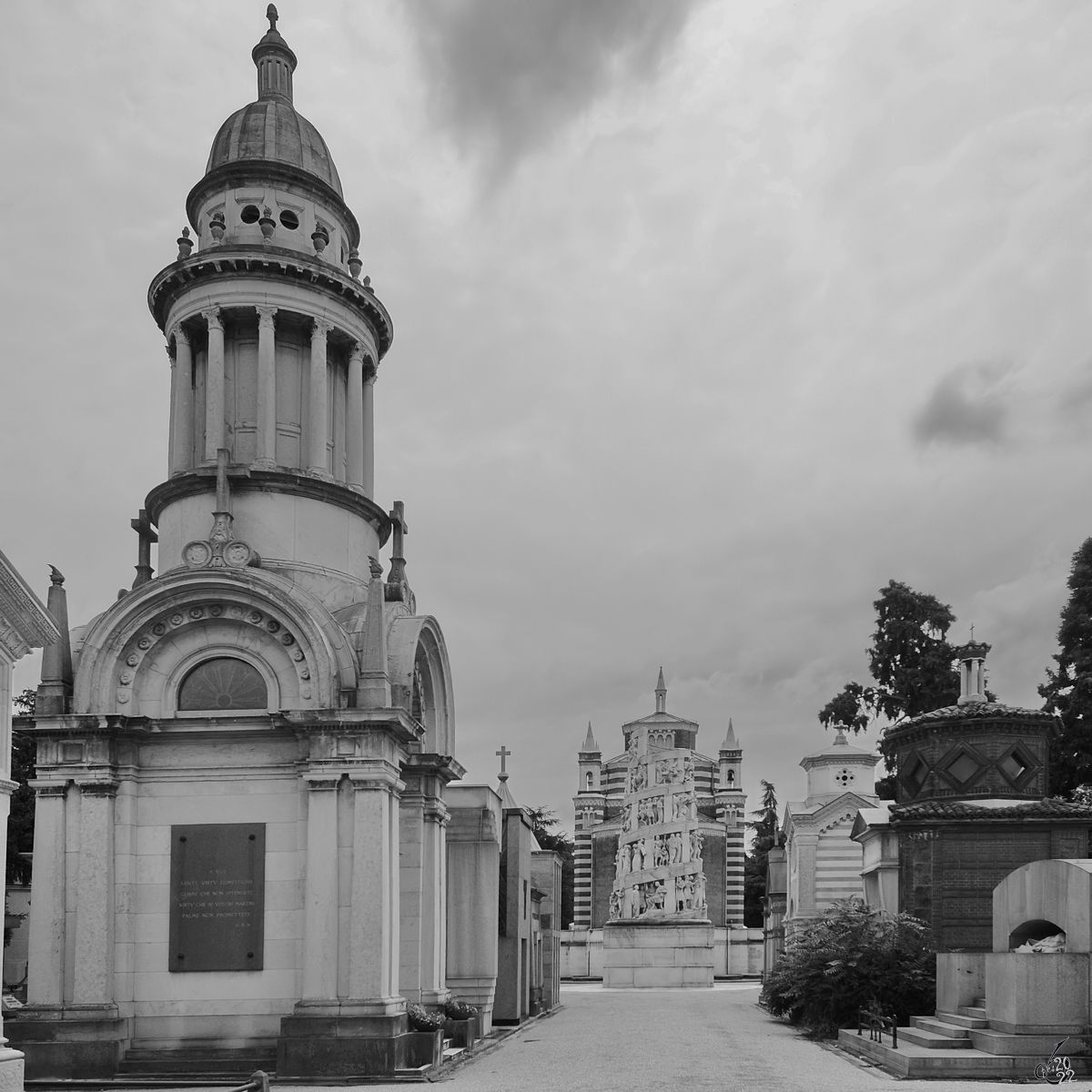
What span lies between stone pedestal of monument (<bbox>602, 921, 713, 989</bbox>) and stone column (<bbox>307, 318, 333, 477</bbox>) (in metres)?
43.8

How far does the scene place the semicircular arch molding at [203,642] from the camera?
22.3 metres

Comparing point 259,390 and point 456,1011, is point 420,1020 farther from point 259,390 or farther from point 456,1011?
point 259,390

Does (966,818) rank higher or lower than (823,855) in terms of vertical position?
higher

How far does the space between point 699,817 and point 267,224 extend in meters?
71.4

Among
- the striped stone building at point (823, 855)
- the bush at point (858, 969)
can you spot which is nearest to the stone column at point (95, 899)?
the bush at point (858, 969)

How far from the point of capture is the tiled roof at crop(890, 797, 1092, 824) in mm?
31062

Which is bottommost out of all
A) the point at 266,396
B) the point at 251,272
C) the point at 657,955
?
the point at 657,955

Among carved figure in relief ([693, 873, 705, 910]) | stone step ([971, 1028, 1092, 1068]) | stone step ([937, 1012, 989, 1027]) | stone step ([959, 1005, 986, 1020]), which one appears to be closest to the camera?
stone step ([971, 1028, 1092, 1068])

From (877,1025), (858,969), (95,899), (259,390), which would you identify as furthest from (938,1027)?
(259,390)

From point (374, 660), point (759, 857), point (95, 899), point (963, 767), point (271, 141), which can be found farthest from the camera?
point (759, 857)

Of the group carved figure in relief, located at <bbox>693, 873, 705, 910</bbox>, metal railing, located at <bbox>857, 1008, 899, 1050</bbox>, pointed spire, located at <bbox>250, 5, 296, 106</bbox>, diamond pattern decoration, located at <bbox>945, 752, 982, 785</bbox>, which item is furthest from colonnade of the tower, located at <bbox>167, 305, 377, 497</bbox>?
carved figure in relief, located at <bbox>693, 873, 705, 910</bbox>

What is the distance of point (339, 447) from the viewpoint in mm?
26750

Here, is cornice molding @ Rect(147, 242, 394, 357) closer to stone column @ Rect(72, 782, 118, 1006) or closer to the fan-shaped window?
the fan-shaped window

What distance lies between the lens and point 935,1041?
22.3 meters
